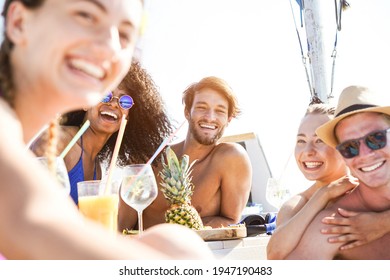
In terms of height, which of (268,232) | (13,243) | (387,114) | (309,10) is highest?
(309,10)

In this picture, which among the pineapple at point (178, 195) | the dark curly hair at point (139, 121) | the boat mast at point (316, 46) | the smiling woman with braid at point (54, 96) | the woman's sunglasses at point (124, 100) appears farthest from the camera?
the boat mast at point (316, 46)

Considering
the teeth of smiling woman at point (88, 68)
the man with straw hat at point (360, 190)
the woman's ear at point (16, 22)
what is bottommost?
the man with straw hat at point (360, 190)

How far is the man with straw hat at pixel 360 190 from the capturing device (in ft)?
4.55

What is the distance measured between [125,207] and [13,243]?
1857mm

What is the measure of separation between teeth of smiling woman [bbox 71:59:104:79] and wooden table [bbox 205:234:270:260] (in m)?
1.05

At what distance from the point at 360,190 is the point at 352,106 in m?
0.29

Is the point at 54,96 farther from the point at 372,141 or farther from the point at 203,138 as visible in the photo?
the point at 203,138

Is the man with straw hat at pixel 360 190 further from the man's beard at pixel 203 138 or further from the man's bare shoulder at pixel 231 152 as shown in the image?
the man's beard at pixel 203 138

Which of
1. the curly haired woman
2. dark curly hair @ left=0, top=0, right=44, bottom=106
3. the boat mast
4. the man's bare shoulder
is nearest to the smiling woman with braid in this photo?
dark curly hair @ left=0, top=0, right=44, bottom=106

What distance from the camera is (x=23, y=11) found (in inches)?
22.1

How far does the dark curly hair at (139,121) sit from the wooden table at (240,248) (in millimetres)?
727

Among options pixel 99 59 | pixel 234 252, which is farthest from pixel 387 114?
pixel 99 59

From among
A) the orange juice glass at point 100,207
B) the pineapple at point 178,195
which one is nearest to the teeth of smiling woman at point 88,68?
the orange juice glass at point 100,207

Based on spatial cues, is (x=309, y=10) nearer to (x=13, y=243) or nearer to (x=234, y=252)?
(x=234, y=252)
